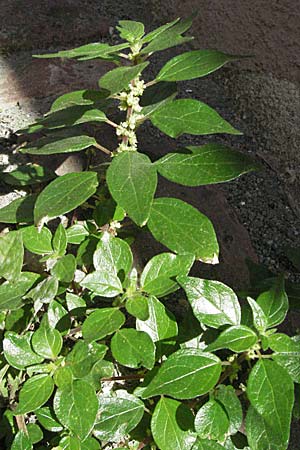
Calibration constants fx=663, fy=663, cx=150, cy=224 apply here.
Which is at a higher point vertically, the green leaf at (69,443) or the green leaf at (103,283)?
the green leaf at (103,283)

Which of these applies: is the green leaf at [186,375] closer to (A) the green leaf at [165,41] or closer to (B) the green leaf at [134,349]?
(B) the green leaf at [134,349]

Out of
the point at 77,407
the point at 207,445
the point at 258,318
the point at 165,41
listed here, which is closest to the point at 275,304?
the point at 258,318

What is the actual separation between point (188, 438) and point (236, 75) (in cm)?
107

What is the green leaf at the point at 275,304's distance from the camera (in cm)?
102

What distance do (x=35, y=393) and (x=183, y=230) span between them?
359 millimetres

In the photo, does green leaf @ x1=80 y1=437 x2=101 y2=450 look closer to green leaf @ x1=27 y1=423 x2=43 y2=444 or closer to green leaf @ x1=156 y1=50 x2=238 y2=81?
green leaf @ x1=27 y1=423 x2=43 y2=444

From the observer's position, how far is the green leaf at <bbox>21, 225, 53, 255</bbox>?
46.5 inches

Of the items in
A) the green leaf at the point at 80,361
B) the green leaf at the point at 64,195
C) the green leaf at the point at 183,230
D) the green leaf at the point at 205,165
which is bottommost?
the green leaf at the point at 80,361

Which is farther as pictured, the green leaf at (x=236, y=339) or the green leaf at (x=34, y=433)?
the green leaf at (x=34, y=433)

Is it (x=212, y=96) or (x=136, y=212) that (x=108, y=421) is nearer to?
(x=136, y=212)

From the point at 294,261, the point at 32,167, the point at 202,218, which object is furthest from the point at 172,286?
the point at 32,167

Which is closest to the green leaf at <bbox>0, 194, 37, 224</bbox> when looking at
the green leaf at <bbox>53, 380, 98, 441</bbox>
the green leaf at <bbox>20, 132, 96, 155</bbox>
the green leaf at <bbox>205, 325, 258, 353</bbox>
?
the green leaf at <bbox>20, 132, 96, 155</bbox>

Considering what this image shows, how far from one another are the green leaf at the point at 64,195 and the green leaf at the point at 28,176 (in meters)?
0.28

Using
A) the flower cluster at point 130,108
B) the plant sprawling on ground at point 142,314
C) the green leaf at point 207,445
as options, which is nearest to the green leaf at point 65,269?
the plant sprawling on ground at point 142,314
